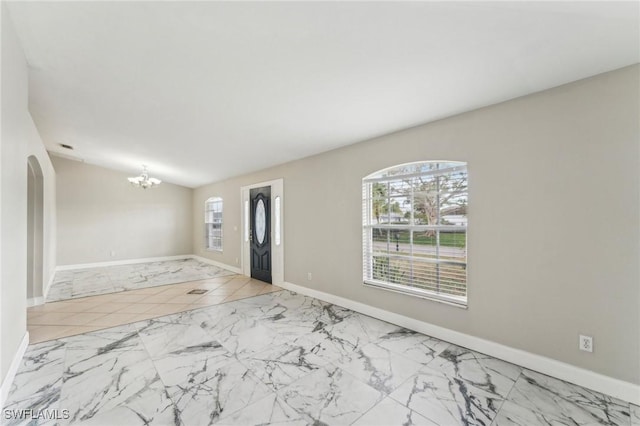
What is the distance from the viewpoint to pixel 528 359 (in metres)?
2.39

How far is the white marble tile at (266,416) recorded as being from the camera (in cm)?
178

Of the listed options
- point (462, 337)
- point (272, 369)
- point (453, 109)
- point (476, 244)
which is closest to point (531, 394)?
point (462, 337)

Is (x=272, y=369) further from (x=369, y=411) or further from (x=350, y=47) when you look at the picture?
(x=350, y=47)

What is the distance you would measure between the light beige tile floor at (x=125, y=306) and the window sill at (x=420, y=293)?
2.27 meters

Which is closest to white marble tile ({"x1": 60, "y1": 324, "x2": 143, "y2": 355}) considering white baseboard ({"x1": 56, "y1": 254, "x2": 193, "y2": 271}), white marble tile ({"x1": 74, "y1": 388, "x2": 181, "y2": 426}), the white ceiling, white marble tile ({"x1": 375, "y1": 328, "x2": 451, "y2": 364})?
white marble tile ({"x1": 74, "y1": 388, "x2": 181, "y2": 426})

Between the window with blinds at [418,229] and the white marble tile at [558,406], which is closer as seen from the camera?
the white marble tile at [558,406]

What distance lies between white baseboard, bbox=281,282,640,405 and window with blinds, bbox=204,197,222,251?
556cm

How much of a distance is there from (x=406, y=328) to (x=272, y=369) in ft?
5.58

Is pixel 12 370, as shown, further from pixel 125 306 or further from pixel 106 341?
pixel 125 306

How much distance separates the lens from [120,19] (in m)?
1.94

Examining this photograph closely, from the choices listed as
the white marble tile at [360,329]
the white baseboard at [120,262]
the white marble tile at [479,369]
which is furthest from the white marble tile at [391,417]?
the white baseboard at [120,262]

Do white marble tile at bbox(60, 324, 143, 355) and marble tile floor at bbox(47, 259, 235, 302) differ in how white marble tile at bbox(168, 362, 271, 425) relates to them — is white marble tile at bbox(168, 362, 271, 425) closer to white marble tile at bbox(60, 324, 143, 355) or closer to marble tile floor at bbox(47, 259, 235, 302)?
white marble tile at bbox(60, 324, 143, 355)

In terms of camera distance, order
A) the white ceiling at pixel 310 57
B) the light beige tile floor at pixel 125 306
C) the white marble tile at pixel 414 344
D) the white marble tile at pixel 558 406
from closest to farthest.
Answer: the white ceiling at pixel 310 57, the white marble tile at pixel 558 406, the white marble tile at pixel 414 344, the light beige tile floor at pixel 125 306

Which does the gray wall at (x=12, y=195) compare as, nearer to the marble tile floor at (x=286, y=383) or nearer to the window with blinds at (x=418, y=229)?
the marble tile floor at (x=286, y=383)
